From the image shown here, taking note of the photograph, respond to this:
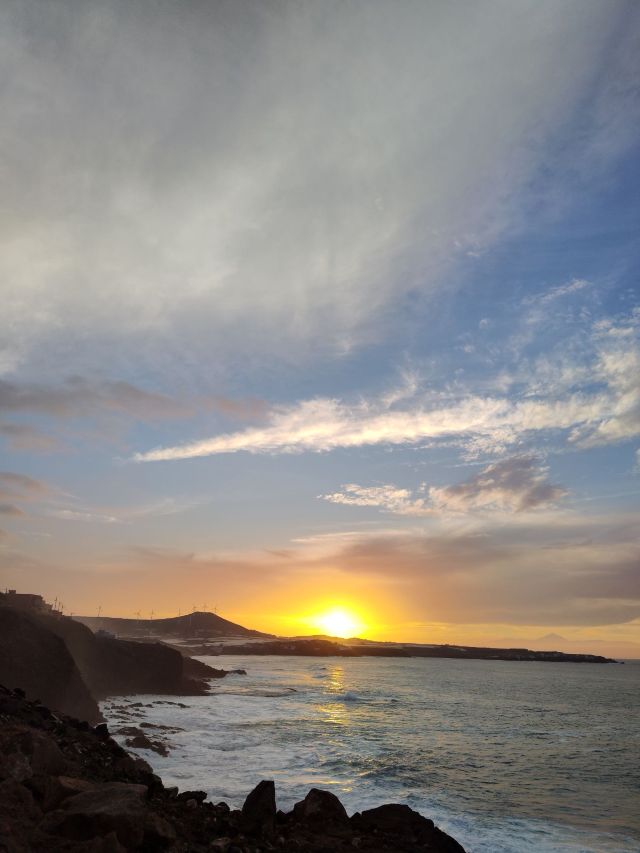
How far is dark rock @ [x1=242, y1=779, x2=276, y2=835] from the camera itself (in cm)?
1341

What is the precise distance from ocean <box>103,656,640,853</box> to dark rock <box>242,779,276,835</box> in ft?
23.7

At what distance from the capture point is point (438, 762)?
3153 centimetres

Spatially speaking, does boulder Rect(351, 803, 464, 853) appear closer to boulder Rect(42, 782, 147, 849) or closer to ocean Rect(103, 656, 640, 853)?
ocean Rect(103, 656, 640, 853)

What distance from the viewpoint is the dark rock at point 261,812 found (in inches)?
528

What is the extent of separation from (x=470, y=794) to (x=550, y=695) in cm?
7565

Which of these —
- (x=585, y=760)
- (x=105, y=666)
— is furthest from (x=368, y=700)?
(x=585, y=760)

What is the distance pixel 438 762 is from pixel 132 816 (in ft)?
87.5

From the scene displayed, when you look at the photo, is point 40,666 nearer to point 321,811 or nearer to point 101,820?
point 321,811

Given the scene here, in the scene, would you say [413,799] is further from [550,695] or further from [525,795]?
[550,695]

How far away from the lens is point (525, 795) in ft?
80.7

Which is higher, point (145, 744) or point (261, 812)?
point (261, 812)

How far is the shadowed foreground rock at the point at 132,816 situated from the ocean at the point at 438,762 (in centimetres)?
496

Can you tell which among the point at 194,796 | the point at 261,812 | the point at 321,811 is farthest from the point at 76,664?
the point at 261,812

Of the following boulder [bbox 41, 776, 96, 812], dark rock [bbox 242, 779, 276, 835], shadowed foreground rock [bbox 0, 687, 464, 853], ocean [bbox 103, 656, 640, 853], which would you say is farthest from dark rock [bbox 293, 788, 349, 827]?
boulder [bbox 41, 776, 96, 812]
